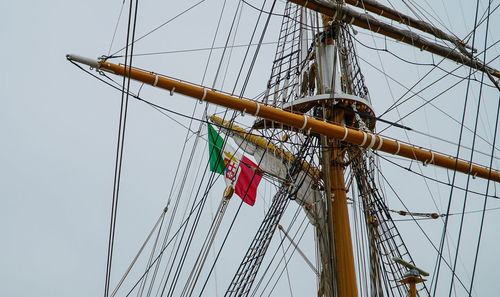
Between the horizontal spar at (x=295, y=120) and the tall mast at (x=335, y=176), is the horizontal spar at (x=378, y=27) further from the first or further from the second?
the horizontal spar at (x=295, y=120)

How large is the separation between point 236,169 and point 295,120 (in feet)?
7.16

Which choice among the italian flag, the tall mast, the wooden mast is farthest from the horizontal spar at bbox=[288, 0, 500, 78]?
the italian flag

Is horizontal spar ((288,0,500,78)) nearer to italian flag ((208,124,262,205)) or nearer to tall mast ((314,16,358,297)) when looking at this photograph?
tall mast ((314,16,358,297))

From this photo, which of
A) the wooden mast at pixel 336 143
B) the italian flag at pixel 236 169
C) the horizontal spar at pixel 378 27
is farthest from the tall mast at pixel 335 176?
the italian flag at pixel 236 169

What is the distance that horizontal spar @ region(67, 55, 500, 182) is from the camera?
7160 millimetres

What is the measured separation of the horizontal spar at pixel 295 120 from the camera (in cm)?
716

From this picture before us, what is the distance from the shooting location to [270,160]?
38.0ft

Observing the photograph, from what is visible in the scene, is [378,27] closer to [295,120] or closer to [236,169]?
[295,120]

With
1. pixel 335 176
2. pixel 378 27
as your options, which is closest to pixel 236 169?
pixel 335 176

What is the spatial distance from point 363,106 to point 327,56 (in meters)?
1.39

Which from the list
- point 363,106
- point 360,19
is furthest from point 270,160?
point 360,19

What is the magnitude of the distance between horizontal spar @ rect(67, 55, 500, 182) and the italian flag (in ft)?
6.34

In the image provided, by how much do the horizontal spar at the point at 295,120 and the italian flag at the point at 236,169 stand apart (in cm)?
193

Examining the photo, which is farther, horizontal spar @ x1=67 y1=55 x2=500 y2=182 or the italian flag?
the italian flag
